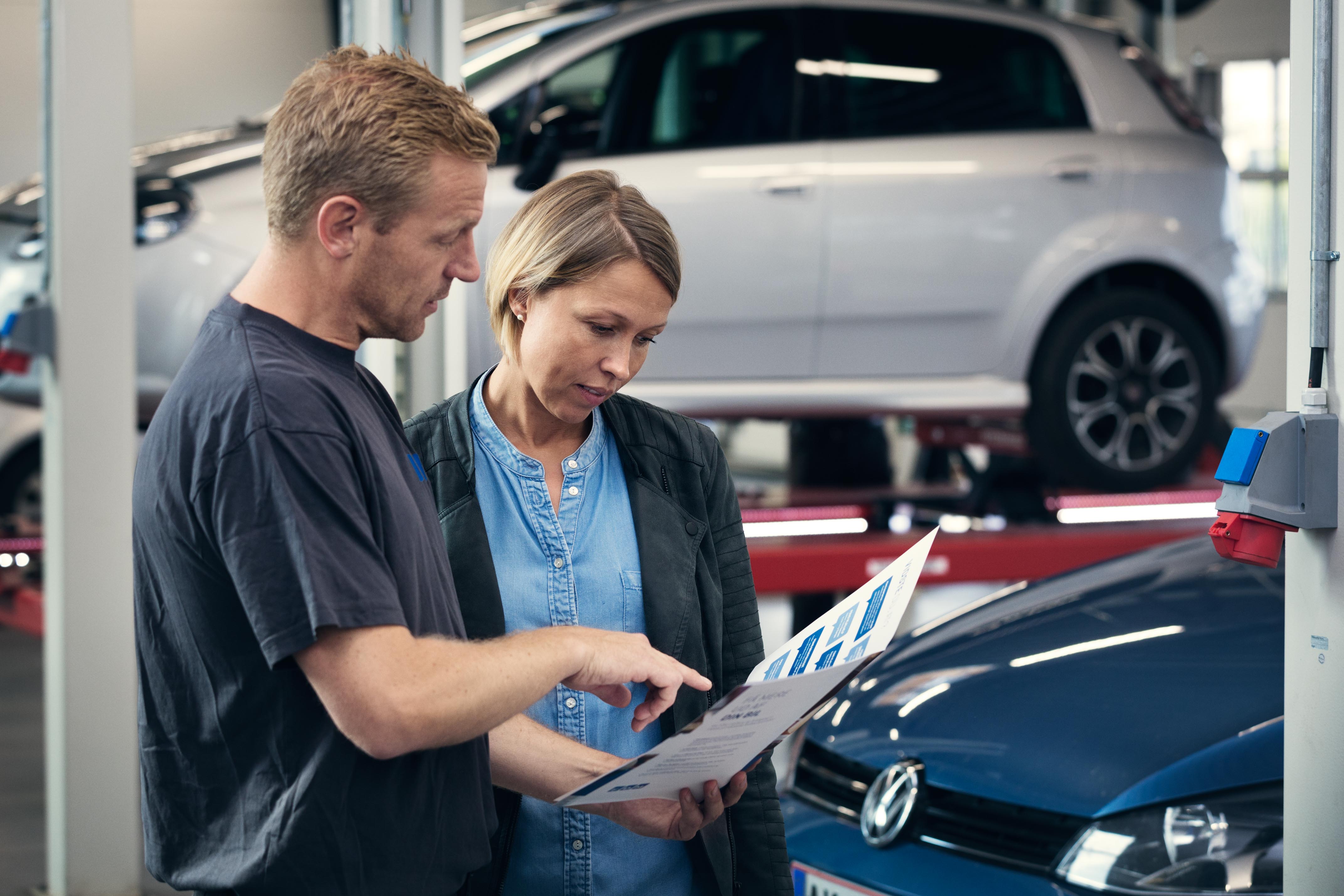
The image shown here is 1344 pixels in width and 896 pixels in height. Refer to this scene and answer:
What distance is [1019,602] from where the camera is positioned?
2.42m

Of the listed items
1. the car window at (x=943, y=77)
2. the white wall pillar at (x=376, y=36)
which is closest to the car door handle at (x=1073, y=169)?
the car window at (x=943, y=77)

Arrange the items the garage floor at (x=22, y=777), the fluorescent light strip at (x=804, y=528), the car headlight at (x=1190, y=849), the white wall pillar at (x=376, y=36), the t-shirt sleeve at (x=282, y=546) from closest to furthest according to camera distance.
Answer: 1. the t-shirt sleeve at (x=282, y=546)
2. the car headlight at (x=1190, y=849)
3. the white wall pillar at (x=376, y=36)
4. the garage floor at (x=22, y=777)
5. the fluorescent light strip at (x=804, y=528)

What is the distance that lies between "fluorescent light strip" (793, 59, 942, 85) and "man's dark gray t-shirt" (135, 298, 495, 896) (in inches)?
130

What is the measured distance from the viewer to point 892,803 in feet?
6.42

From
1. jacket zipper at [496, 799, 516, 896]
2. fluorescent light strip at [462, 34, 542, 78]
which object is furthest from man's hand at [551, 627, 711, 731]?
fluorescent light strip at [462, 34, 542, 78]

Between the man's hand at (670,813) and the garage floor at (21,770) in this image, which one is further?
the garage floor at (21,770)

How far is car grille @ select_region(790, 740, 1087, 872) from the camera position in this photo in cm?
176

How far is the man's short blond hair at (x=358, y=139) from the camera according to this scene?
38.6 inches

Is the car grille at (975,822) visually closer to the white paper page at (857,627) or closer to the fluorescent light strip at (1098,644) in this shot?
the fluorescent light strip at (1098,644)

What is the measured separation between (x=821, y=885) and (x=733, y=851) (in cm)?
61

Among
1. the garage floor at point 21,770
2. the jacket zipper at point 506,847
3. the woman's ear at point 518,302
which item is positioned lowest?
the garage floor at point 21,770

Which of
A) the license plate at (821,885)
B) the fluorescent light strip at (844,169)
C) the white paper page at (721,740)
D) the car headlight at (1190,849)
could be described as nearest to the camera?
the white paper page at (721,740)

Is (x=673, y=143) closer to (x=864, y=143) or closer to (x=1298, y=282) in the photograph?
(x=864, y=143)

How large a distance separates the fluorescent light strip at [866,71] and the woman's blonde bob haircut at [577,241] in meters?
2.88
